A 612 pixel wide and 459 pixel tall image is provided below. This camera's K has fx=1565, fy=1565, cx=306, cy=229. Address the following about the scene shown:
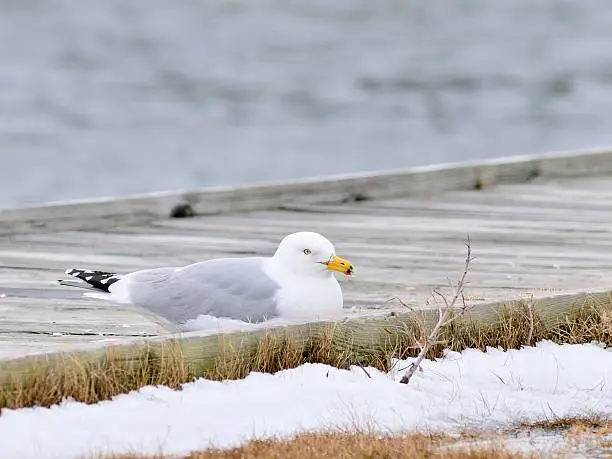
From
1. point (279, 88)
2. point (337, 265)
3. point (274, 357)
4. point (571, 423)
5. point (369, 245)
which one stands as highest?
point (279, 88)

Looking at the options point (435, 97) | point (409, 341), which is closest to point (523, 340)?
point (409, 341)

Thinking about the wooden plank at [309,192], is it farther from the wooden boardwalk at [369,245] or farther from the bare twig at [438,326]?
the bare twig at [438,326]

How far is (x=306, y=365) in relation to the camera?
5102mm

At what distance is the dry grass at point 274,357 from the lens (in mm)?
4621

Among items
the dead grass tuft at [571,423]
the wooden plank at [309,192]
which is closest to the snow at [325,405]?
the dead grass tuft at [571,423]

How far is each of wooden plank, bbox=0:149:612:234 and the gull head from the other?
287 centimetres

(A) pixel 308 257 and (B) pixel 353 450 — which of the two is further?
(A) pixel 308 257

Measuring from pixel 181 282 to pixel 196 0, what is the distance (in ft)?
107

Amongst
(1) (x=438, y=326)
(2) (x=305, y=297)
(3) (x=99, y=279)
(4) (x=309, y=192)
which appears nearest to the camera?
(1) (x=438, y=326)

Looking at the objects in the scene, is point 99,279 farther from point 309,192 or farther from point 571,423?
point 309,192

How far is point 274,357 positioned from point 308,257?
1.41 ft

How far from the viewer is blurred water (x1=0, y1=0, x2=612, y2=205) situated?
2216 cm

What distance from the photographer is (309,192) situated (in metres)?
8.91

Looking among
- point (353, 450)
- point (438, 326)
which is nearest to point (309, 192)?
point (438, 326)
